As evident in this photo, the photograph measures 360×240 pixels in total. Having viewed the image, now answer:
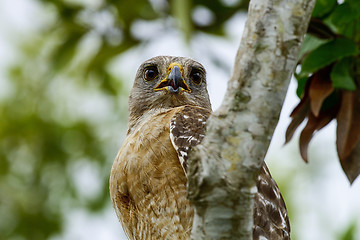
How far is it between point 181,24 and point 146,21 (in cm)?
112

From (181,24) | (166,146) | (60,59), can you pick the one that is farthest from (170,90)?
(60,59)

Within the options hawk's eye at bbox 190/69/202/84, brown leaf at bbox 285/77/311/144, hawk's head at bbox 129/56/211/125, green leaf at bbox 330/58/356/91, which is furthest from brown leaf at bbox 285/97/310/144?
hawk's eye at bbox 190/69/202/84

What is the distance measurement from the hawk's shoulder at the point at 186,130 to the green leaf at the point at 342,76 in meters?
1.15

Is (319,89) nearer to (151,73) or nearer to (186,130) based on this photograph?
(186,130)

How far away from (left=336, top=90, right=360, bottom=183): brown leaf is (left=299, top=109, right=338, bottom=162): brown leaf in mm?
107

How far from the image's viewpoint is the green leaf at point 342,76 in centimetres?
320

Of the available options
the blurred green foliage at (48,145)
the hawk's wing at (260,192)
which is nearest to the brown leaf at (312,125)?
the hawk's wing at (260,192)

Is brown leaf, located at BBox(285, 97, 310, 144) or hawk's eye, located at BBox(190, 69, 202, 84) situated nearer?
brown leaf, located at BBox(285, 97, 310, 144)

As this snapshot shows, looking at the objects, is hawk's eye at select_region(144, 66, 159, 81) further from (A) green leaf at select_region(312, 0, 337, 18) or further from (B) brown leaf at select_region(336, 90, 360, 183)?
(B) brown leaf at select_region(336, 90, 360, 183)

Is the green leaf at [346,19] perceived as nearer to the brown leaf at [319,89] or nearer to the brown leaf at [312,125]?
the brown leaf at [319,89]

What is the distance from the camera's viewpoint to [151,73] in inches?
222

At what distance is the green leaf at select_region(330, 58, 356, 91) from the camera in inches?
126

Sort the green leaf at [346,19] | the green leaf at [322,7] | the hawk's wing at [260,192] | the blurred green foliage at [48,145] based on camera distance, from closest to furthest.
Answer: the green leaf at [346,19]
the green leaf at [322,7]
the hawk's wing at [260,192]
the blurred green foliage at [48,145]

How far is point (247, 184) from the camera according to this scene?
249cm
